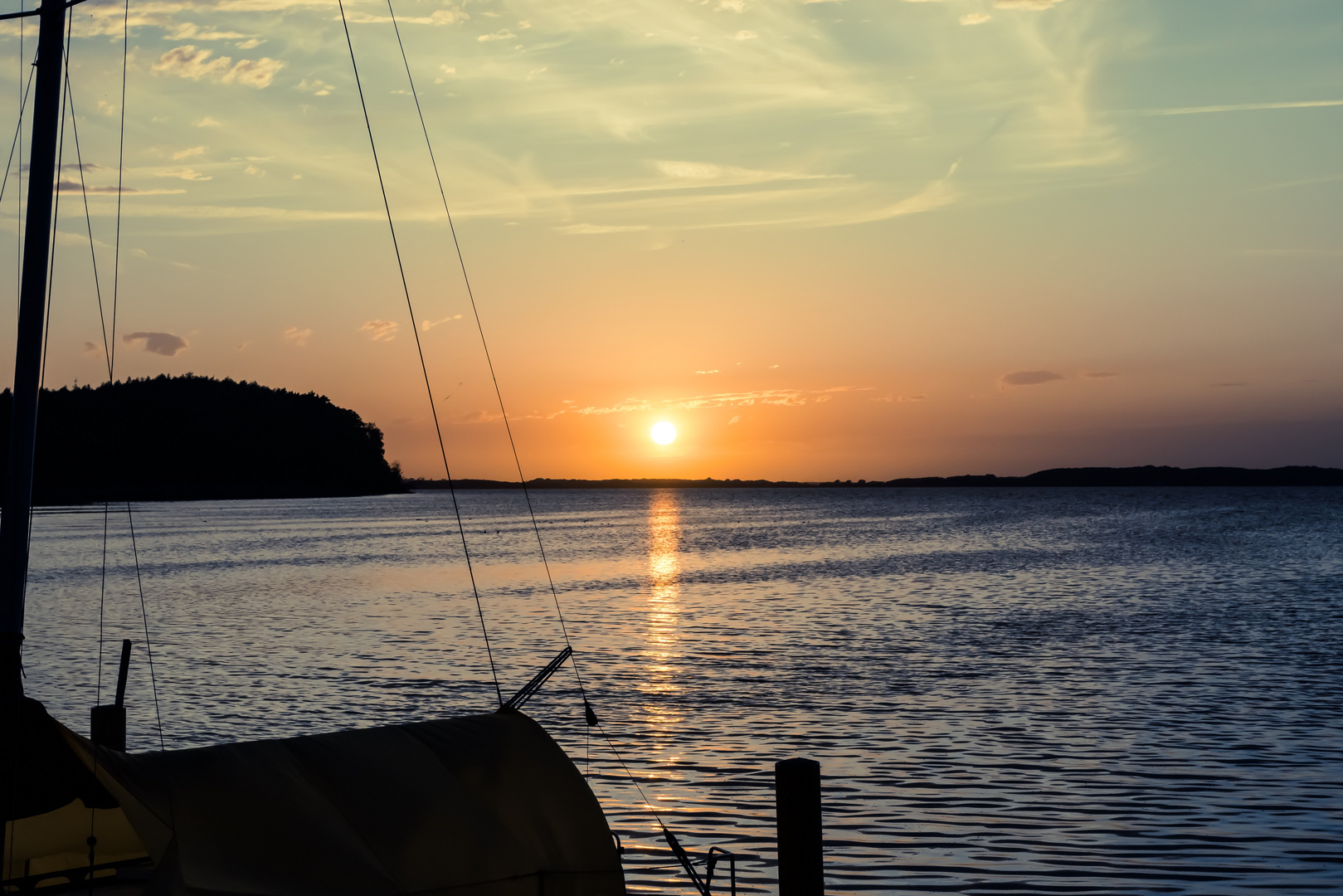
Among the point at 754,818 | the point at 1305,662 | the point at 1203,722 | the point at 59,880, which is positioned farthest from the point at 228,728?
the point at 1305,662

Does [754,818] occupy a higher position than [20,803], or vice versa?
[20,803]

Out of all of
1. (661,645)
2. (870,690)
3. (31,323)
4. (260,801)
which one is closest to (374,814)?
(260,801)

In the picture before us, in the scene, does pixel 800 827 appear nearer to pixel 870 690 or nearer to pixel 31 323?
pixel 31 323

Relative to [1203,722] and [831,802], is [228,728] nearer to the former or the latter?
[831,802]

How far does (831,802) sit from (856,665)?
17126 millimetres

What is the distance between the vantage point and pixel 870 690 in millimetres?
32375

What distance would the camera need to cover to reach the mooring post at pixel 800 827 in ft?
37.6

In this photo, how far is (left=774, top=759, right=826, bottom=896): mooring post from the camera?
1145 centimetres

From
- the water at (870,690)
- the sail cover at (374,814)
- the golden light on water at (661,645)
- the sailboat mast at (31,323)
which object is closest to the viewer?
the sail cover at (374,814)

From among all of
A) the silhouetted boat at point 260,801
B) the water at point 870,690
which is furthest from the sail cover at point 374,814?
the water at point 870,690

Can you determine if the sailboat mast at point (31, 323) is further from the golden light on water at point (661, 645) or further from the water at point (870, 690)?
the golden light on water at point (661, 645)

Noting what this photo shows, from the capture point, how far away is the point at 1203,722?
89.2 ft

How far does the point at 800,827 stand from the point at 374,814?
4.06 metres

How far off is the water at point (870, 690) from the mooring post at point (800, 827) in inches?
196
